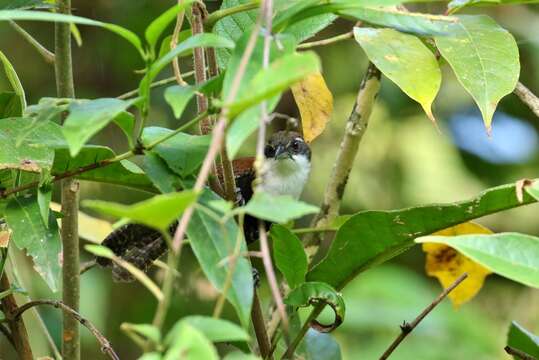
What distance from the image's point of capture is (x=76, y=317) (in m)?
1.87

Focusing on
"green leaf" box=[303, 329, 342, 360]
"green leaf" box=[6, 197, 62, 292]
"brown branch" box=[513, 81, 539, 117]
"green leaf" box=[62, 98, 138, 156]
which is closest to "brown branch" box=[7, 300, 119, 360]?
"green leaf" box=[6, 197, 62, 292]

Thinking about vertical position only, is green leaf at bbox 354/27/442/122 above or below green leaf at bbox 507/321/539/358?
above

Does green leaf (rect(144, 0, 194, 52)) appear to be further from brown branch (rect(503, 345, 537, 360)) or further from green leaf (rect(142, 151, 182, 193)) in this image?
brown branch (rect(503, 345, 537, 360))

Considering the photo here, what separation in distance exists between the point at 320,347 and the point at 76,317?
1.83 feet

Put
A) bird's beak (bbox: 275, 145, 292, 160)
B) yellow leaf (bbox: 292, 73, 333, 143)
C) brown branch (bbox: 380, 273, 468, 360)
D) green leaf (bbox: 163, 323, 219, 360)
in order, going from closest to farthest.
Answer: green leaf (bbox: 163, 323, 219, 360) < brown branch (bbox: 380, 273, 468, 360) < yellow leaf (bbox: 292, 73, 333, 143) < bird's beak (bbox: 275, 145, 292, 160)

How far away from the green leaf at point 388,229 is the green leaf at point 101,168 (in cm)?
39

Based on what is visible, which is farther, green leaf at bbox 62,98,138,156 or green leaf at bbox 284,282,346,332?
green leaf at bbox 284,282,346,332

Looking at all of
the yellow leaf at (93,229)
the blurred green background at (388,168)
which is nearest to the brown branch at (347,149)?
the yellow leaf at (93,229)

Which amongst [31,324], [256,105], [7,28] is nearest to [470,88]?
[256,105]

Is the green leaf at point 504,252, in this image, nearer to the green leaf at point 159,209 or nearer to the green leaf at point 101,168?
the green leaf at point 159,209

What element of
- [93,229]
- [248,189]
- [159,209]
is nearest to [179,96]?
[159,209]

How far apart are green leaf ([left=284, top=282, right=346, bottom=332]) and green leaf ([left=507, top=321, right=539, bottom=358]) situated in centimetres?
37

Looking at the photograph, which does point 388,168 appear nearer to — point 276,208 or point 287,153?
point 287,153

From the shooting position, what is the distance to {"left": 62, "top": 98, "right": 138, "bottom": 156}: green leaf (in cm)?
122
